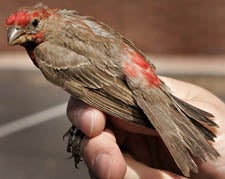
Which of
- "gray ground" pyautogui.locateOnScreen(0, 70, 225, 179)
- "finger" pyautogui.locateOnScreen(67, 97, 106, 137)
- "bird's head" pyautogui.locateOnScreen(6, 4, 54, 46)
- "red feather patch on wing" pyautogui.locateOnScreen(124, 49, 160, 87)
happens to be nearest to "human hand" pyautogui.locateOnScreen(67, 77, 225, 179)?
"finger" pyautogui.locateOnScreen(67, 97, 106, 137)

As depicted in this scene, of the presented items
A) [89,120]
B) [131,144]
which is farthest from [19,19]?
[131,144]

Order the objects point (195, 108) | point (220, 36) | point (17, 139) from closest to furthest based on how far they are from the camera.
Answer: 1. point (195, 108)
2. point (17, 139)
3. point (220, 36)

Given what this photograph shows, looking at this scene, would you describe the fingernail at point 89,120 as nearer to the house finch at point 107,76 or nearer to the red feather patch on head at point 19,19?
the house finch at point 107,76

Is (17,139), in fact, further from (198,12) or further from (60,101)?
(198,12)

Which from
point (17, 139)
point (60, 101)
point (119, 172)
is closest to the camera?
point (119, 172)

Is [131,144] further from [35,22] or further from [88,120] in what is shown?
[35,22]

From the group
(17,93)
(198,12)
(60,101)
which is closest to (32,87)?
(17,93)
